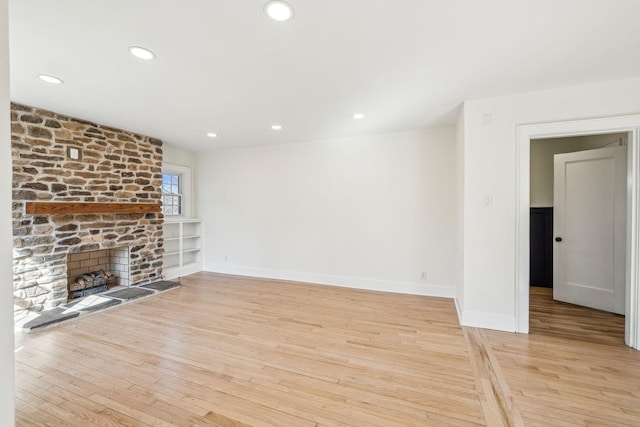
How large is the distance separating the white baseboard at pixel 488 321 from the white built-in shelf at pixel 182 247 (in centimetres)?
479

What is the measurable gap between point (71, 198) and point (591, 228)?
6791 mm

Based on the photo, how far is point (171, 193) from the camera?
5.30m

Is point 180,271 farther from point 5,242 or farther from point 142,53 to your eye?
point 5,242

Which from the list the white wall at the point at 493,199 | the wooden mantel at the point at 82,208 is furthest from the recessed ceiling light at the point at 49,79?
the white wall at the point at 493,199

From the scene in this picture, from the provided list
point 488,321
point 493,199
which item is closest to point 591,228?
point 493,199

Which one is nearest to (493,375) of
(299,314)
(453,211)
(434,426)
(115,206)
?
(434,426)

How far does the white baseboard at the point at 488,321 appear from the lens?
283 cm

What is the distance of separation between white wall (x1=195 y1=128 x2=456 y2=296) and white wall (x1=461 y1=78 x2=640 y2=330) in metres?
0.95

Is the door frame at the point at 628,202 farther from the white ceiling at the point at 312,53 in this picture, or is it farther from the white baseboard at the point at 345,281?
the white baseboard at the point at 345,281

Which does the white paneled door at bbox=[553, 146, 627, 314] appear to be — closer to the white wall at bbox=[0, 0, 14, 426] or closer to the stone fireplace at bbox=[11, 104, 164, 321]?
the white wall at bbox=[0, 0, 14, 426]

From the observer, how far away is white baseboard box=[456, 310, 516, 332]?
2.83 metres

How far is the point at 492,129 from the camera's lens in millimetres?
2855

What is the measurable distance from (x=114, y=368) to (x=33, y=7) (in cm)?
255

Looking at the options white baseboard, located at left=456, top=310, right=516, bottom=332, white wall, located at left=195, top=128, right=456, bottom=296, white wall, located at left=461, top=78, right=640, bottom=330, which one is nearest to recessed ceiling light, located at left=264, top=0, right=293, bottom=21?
white wall, located at left=461, top=78, right=640, bottom=330
